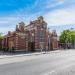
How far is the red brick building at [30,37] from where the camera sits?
61969 mm

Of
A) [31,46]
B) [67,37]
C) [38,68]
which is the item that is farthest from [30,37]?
[38,68]

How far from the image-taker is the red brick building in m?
62.0

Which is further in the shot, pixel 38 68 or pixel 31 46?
pixel 31 46

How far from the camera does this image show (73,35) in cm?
9419

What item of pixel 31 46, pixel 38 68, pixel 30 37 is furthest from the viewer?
pixel 30 37

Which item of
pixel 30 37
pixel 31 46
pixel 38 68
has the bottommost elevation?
pixel 38 68

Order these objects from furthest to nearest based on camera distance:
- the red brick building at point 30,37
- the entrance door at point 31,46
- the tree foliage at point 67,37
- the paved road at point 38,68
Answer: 1. the tree foliage at point 67,37
2. the entrance door at point 31,46
3. the red brick building at point 30,37
4. the paved road at point 38,68

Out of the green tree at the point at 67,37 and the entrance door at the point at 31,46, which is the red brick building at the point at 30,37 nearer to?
the entrance door at the point at 31,46

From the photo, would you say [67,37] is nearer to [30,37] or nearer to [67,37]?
[67,37]

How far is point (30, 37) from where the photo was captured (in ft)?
214

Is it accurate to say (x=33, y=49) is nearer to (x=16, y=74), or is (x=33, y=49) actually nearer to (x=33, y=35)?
(x=33, y=35)

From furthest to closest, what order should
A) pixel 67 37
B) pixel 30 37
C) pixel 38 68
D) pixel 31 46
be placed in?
pixel 67 37 → pixel 30 37 → pixel 31 46 → pixel 38 68

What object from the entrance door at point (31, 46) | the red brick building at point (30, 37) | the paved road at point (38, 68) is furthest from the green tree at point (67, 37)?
the paved road at point (38, 68)

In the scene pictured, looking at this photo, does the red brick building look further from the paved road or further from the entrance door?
the paved road
